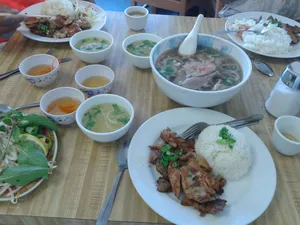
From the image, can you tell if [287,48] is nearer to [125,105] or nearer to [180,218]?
[125,105]

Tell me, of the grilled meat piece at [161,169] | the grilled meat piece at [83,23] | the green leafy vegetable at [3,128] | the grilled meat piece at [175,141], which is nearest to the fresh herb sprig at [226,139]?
the grilled meat piece at [175,141]

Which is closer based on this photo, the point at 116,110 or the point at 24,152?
the point at 24,152

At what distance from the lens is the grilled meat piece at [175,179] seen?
93 centimetres

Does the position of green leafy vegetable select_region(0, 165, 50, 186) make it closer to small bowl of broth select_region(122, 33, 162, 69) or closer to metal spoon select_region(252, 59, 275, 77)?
small bowl of broth select_region(122, 33, 162, 69)

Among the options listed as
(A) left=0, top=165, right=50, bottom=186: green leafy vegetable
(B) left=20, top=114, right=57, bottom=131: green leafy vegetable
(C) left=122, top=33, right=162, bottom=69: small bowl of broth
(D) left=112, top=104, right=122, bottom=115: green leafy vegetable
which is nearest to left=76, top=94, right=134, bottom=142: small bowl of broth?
(D) left=112, top=104, right=122, bottom=115: green leafy vegetable

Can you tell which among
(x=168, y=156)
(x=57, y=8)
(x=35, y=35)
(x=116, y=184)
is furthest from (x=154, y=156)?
(x=57, y=8)

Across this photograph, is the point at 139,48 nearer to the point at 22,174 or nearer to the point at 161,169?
the point at 161,169

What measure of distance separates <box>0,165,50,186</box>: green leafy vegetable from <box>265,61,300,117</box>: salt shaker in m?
1.01

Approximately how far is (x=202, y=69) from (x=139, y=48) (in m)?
0.43

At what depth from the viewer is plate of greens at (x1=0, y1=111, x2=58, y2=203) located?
3.05ft

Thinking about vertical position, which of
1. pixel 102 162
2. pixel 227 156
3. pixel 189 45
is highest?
pixel 189 45

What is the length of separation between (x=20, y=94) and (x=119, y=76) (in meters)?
0.50

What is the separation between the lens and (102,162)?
1.08 m

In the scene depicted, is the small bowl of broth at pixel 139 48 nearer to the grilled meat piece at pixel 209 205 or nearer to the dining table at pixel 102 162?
the dining table at pixel 102 162
